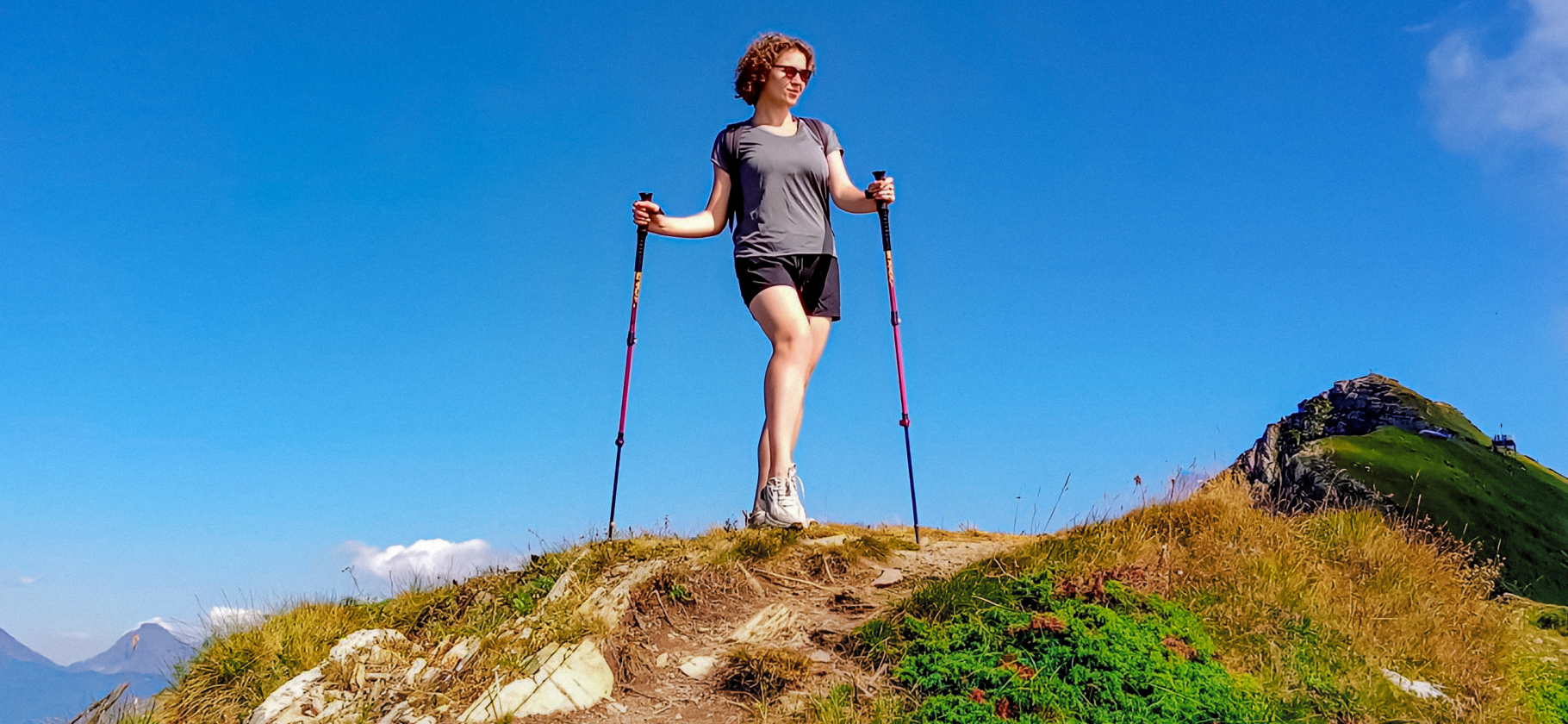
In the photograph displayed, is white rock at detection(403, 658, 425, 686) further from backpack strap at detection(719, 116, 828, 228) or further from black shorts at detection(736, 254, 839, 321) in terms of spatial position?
backpack strap at detection(719, 116, 828, 228)

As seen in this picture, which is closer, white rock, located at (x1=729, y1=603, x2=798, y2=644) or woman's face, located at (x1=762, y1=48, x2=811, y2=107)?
white rock, located at (x1=729, y1=603, x2=798, y2=644)

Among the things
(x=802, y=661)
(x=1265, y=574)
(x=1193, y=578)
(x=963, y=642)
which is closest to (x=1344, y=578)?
(x=1265, y=574)

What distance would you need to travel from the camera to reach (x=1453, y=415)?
1331cm

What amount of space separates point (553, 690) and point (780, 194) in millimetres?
4771

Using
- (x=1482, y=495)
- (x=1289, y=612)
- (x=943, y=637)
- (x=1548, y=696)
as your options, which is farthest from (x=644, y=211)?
(x=1482, y=495)

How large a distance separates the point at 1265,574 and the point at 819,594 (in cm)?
329

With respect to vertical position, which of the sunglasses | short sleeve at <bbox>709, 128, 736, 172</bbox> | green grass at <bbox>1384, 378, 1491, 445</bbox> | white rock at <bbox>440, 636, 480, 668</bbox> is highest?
the sunglasses

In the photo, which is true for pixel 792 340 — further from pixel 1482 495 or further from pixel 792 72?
pixel 1482 495

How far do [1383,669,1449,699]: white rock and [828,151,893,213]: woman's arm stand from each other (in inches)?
219

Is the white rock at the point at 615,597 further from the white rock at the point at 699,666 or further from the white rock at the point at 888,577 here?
the white rock at the point at 888,577

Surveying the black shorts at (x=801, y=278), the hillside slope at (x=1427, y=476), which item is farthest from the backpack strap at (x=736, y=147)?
the hillside slope at (x=1427, y=476)

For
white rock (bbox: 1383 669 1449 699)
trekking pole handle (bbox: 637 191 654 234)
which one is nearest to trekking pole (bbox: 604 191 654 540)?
trekking pole handle (bbox: 637 191 654 234)

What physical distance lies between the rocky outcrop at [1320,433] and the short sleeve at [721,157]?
686 cm

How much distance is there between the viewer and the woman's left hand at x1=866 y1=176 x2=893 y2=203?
9.68 m
